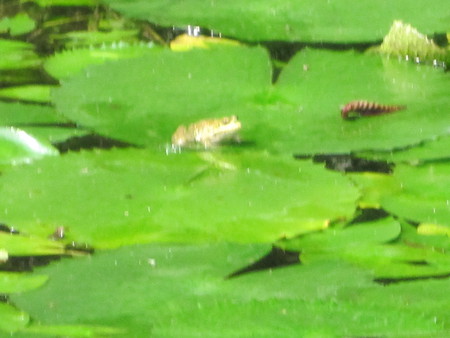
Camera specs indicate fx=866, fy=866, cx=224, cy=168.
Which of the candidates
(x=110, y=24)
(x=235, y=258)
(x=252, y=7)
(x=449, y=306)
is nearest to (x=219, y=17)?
(x=252, y=7)

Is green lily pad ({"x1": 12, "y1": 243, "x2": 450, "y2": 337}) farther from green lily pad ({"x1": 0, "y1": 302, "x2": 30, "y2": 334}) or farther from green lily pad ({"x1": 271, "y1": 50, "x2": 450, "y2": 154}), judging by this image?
green lily pad ({"x1": 271, "y1": 50, "x2": 450, "y2": 154})

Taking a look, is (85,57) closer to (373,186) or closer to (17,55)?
(17,55)

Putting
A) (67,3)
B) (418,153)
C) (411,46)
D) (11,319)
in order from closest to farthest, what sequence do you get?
(11,319), (418,153), (411,46), (67,3)

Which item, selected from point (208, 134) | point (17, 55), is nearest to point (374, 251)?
point (208, 134)

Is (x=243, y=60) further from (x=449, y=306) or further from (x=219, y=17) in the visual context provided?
(x=449, y=306)

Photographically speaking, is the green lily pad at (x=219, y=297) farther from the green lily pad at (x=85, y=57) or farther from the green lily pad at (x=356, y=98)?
the green lily pad at (x=85, y=57)

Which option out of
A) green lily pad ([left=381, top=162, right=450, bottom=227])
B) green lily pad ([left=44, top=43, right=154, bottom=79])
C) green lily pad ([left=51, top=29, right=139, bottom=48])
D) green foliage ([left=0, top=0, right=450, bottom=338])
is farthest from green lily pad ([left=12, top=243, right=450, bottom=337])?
green lily pad ([left=51, top=29, right=139, bottom=48])
